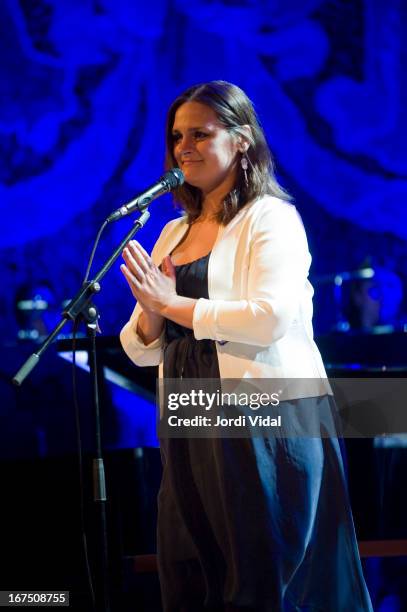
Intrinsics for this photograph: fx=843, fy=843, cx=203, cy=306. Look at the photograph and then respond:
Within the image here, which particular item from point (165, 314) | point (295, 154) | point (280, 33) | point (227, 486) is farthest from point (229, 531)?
point (280, 33)

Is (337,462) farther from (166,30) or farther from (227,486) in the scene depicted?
(166,30)

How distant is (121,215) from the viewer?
1.98 meters

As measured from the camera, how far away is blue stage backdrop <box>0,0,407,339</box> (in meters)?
4.73

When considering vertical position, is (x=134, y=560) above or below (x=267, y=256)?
below

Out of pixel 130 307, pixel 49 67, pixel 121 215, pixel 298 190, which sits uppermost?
pixel 49 67

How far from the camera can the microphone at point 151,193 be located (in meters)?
1.98

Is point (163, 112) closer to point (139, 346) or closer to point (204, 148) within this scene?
point (204, 148)

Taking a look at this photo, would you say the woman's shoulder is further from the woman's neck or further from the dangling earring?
the dangling earring

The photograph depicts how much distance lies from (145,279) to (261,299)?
0.97 ft

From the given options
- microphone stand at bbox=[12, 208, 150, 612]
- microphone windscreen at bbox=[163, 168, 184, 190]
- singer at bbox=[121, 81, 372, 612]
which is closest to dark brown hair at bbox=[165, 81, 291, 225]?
singer at bbox=[121, 81, 372, 612]

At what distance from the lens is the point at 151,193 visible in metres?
2.03

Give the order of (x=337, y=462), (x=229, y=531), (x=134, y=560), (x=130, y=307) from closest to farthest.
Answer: (x=229, y=531), (x=337, y=462), (x=134, y=560), (x=130, y=307)

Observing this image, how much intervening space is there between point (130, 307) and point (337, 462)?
9.24ft

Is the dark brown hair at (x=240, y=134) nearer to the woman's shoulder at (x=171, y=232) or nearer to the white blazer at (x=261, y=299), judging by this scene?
the white blazer at (x=261, y=299)
